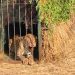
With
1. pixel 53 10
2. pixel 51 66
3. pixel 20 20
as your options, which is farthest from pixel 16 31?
pixel 51 66

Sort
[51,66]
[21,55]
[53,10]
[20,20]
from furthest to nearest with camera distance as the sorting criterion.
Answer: [20,20]
[21,55]
[53,10]
[51,66]

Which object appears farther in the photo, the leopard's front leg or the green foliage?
the leopard's front leg

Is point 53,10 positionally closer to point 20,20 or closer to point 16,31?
point 20,20

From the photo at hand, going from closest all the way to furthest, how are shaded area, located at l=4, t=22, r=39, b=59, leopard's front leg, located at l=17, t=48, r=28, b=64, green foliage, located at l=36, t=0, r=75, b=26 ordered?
1. green foliage, located at l=36, t=0, r=75, b=26
2. leopard's front leg, located at l=17, t=48, r=28, b=64
3. shaded area, located at l=4, t=22, r=39, b=59

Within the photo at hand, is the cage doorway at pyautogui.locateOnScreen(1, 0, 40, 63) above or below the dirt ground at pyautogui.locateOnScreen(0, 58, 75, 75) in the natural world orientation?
above

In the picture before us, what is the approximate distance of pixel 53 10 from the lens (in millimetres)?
9266

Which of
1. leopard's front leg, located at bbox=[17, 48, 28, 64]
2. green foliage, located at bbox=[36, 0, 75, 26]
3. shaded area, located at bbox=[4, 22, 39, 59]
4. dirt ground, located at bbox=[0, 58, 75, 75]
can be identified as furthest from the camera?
shaded area, located at bbox=[4, 22, 39, 59]

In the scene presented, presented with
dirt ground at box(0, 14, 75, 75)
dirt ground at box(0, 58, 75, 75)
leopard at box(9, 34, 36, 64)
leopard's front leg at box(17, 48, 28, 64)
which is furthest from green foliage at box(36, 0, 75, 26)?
dirt ground at box(0, 58, 75, 75)

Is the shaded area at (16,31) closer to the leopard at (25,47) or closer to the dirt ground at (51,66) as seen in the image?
the leopard at (25,47)

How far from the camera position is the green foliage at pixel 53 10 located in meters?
9.16

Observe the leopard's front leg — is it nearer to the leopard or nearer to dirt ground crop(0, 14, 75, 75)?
the leopard

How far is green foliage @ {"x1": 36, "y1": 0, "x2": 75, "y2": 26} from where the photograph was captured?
30.1 feet

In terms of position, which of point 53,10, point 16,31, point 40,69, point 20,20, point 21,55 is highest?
point 53,10

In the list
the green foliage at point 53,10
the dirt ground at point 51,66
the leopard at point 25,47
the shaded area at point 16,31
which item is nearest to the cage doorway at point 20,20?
the shaded area at point 16,31
